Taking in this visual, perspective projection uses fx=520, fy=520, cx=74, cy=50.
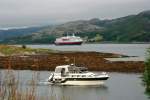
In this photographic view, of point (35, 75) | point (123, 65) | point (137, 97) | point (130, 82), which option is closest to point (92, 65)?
point (123, 65)

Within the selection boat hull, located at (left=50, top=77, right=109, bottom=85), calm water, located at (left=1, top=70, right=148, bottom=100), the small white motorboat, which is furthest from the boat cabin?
calm water, located at (left=1, top=70, right=148, bottom=100)

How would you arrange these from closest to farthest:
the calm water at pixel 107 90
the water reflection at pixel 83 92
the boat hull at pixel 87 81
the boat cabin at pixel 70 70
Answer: the calm water at pixel 107 90
the water reflection at pixel 83 92
the boat hull at pixel 87 81
the boat cabin at pixel 70 70

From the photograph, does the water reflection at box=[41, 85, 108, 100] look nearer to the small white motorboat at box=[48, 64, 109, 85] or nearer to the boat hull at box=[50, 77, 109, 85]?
the boat hull at box=[50, 77, 109, 85]

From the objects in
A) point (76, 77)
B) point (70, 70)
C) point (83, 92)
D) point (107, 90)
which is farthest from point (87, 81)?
point (83, 92)

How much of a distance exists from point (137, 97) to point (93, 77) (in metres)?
9.18

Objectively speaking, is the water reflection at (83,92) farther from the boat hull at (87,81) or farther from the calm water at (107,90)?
the boat hull at (87,81)

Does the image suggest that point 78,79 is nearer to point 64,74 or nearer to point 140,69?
point 64,74

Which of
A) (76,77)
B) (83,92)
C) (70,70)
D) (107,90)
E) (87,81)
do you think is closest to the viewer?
(83,92)

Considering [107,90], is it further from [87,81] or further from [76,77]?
[76,77]

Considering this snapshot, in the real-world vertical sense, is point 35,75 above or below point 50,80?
above

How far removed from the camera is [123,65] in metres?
62.9

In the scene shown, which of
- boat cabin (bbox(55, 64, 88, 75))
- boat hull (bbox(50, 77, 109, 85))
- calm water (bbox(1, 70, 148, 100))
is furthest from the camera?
boat cabin (bbox(55, 64, 88, 75))

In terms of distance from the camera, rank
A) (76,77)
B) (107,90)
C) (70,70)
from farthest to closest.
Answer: (70,70) < (76,77) < (107,90)

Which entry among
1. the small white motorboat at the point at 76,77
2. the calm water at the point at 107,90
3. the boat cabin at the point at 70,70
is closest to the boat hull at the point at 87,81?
the small white motorboat at the point at 76,77
